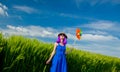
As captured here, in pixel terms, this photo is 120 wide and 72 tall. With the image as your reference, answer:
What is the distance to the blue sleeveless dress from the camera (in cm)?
1576

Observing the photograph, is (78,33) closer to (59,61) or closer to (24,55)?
(59,61)

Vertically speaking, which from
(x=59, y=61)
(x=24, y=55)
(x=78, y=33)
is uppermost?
(x=78, y=33)

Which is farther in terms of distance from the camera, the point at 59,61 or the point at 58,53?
the point at 59,61

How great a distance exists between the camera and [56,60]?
15.8 meters

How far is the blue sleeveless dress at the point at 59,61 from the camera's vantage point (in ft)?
51.7

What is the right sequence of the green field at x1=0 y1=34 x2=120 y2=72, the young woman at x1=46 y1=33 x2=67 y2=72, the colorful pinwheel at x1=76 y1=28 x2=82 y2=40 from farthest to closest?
the colorful pinwheel at x1=76 y1=28 x2=82 y2=40 < the young woman at x1=46 y1=33 x2=67 y2=72 < the green field at x1=0 y1=34 x2=120 y2=72

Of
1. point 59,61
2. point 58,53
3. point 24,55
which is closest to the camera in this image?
point 24,55

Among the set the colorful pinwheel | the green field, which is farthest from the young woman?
the colorful pinwheel

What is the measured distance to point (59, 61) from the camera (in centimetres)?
1594

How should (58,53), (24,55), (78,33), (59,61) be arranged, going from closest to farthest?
(24,55) → (58,53) → (59,61) → (78,33)

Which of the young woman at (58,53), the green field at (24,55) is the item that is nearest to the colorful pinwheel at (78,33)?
the green field at (24,55)

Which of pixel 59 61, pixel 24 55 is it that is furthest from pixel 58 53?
pixel 24 55

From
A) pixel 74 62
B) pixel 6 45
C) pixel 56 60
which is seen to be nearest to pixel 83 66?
pixel 74 62

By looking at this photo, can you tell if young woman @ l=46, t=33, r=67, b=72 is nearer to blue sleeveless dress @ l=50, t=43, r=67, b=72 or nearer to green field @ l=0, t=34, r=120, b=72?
blue sleeveless dress @ l=50, t=43, r=67, b=72
